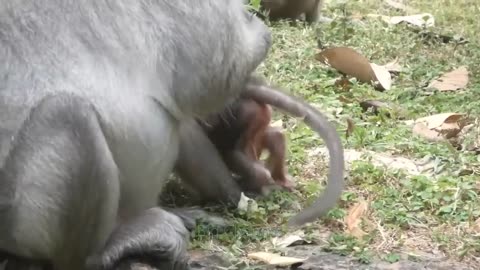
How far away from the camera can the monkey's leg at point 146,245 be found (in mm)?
3459

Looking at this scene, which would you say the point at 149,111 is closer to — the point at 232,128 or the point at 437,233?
the point at 232,128

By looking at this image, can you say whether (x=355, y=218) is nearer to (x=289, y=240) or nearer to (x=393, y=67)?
(x=289, y=240)

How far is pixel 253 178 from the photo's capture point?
14.2 feet

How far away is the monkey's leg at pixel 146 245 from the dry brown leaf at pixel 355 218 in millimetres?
676

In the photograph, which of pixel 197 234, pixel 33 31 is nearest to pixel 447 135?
pixel 197 234

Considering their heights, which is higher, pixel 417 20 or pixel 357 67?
pixel 417 20

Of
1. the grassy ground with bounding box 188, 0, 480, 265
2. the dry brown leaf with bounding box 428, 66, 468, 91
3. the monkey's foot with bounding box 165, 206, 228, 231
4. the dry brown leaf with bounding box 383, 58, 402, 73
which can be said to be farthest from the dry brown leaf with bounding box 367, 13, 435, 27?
the monkey's foot with bounding box 165, 206, 228, 231

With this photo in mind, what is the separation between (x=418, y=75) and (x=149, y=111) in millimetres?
2818

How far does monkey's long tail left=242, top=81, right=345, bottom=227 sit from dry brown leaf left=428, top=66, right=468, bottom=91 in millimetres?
1778

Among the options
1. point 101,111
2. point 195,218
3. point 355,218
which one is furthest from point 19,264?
point 355,218

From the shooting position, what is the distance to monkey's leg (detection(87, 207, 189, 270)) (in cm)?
346

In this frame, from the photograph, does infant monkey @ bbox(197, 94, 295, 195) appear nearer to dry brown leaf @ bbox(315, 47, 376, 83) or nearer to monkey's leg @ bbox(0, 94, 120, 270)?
monkey's leg @ bbox(0, 94, 120, 270)

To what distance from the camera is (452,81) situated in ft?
19.2

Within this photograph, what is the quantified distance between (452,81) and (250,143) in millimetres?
1888
